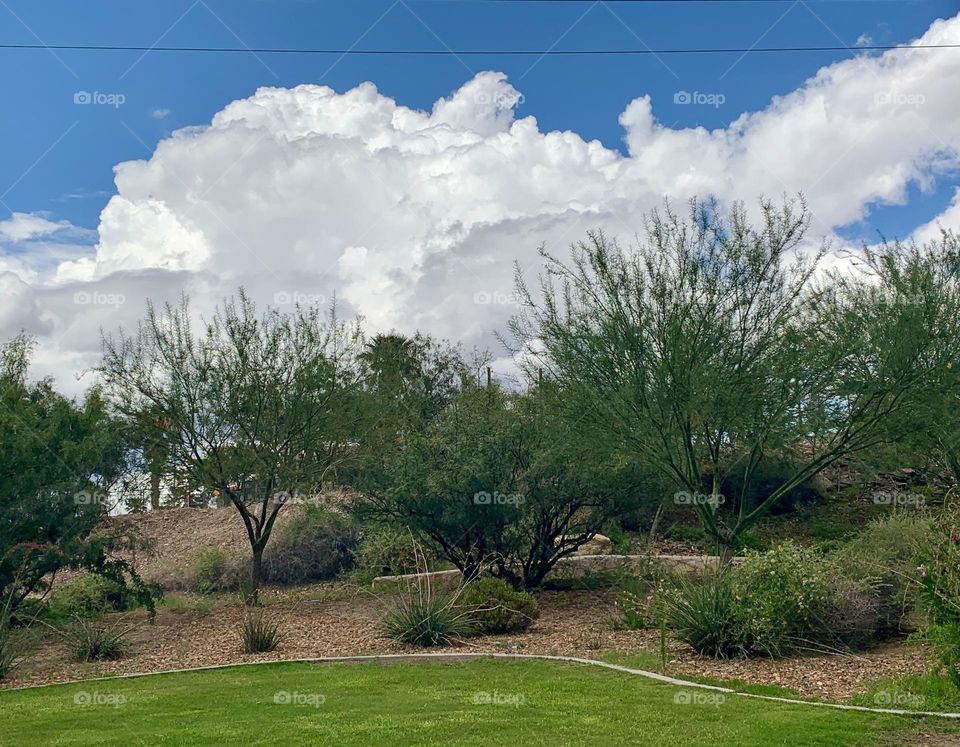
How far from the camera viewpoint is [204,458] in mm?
19891

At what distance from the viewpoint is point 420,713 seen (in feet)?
31.8

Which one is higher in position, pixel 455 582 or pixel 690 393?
pixel 690 393

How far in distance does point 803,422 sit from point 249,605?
1113 cm

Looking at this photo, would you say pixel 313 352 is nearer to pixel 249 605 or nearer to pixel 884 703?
pixel 249 605

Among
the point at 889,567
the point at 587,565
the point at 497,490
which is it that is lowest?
the point at 587,565

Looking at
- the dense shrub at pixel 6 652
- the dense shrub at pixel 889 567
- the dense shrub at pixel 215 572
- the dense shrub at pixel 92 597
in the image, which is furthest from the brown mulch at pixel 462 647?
the dense shrub at pixel 215 572

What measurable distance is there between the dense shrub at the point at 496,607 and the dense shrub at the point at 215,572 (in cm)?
889

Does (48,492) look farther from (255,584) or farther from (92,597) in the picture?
(255,584)

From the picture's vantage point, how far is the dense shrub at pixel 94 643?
1449cm

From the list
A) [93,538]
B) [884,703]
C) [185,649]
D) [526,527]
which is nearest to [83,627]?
[185,649]

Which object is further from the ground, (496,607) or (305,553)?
(305,553)

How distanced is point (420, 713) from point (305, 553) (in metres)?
15.2

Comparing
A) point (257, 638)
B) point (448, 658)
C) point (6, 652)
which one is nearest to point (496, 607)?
point (448, 658)

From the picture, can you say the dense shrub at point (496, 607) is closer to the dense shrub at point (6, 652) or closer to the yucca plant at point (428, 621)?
the yucca plant at point (428, 621)
